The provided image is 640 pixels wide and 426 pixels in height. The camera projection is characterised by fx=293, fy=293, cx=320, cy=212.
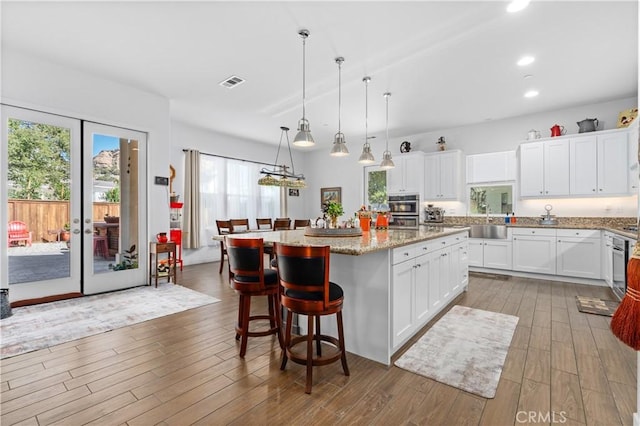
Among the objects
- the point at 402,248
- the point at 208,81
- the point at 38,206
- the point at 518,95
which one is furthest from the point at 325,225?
the point at 518,95

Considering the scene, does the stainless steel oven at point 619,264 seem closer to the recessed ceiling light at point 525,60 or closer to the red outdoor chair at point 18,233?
the recessed ceiling light at point 525,60

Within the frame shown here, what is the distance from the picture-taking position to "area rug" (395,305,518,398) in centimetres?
207

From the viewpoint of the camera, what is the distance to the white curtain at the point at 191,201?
20.3 ft

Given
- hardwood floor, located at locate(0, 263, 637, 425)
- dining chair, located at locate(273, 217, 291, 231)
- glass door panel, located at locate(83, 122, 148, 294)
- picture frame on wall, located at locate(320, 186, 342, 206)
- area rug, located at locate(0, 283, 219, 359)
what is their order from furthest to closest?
picture frame on wall, located at locate(320, 186, 342, 206) < dining chair, located at locate(273, 217, 291, 231) < glass door panel, located at locate(83, 122, 148, 294) < area rug, located at locate(0, 283, 219, 359) < hardwood floor, located at locate(0, 263, 637, 425)

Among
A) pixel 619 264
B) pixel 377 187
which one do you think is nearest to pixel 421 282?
pixel 619 264

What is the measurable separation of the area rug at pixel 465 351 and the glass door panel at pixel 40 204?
168 inches

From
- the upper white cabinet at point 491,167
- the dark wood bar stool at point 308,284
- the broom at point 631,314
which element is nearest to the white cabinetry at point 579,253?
the upper white cabinet at point 491,167

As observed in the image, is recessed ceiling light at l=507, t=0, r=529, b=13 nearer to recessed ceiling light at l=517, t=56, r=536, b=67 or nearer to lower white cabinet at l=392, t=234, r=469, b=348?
recessed ceiling light at l=517, t=56, r=536, b=67

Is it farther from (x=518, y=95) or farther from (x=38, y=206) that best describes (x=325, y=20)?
(x=38, y=206)

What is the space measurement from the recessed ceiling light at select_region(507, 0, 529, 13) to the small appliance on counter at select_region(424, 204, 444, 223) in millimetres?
4176

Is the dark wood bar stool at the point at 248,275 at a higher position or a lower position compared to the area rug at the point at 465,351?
higher

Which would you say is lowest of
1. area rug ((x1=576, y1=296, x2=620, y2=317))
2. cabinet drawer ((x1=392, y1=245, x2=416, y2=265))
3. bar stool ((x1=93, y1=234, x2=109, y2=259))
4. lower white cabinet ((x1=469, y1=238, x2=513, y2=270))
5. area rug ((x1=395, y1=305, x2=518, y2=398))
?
area rug ((x1=395, y1=305, x2=518, y2=398))

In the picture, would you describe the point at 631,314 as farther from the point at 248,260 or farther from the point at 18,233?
the point at 18,233

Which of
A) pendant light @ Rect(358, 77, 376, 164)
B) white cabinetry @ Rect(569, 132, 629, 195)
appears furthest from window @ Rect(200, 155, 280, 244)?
white cabinetry @ Rect(569, 132, 629, 195)
